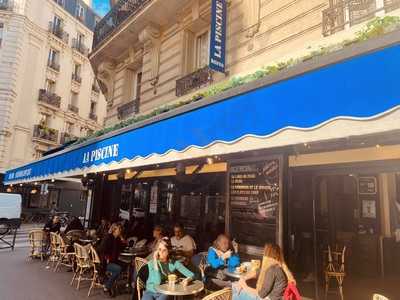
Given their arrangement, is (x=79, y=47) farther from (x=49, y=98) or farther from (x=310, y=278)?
(x=310, y=278)

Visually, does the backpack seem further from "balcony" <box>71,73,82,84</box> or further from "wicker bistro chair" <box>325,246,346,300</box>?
"balcony" <box>71,73,82,84</box>

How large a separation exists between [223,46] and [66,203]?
27025 mm

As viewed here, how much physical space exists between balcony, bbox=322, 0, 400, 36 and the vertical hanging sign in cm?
242

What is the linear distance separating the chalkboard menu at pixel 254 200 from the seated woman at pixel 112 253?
266cm

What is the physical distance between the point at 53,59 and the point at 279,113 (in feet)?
104

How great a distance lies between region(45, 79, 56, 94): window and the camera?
29172 millimetres

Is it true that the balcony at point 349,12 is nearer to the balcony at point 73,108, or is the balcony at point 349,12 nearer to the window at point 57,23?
the balcony at point 73,108

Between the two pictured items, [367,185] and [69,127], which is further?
[69,127]

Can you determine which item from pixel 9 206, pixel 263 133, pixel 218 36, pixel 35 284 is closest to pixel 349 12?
pixel 218 36

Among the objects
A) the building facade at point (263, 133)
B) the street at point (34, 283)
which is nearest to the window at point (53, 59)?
the building facade at point (263, 133)

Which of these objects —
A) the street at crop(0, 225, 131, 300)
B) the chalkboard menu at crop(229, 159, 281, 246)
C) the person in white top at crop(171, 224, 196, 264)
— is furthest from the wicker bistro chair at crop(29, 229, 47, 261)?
the chalkboard menu at crop(229, 159, 281, 246)

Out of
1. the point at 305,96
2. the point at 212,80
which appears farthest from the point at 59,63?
the point at 305,96

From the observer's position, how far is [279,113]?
124 inches

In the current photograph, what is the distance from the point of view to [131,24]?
10531mm
